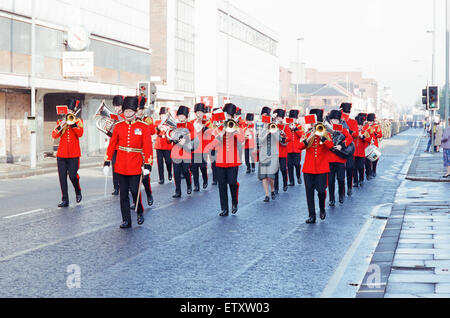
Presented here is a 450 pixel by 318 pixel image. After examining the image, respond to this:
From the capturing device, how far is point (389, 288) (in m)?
6.35

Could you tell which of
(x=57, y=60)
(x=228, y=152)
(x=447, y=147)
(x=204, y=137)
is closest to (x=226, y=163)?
(x=228, y=152)

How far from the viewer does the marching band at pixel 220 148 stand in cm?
1027

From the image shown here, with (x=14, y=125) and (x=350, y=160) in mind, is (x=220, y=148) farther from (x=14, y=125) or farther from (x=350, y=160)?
(x=14, y=125)

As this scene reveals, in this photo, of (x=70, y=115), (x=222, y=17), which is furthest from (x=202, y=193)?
(x=222, y=17)

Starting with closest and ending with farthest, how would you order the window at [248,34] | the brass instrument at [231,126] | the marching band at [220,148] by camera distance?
the marching band at [220,148] < the brass instrument at [231,126] < the window at [248,34]

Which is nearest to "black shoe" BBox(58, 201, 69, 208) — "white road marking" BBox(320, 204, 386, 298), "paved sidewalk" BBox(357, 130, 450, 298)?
"white road marking" BBox(320, 204, 386, 298)

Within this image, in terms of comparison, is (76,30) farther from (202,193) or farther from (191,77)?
(191,77)

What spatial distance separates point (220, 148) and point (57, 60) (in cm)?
2132

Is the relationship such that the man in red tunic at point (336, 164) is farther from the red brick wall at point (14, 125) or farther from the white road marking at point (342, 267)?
the red brick wall at point (14, 125)

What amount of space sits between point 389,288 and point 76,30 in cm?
2739

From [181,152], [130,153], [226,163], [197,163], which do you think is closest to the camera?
[130,153]

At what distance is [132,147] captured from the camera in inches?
402

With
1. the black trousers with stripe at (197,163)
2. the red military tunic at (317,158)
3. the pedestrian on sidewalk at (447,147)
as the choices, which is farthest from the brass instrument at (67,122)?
the pedestrian on sidewalk at (447,147)

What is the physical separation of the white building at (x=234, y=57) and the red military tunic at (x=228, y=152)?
116 ft
